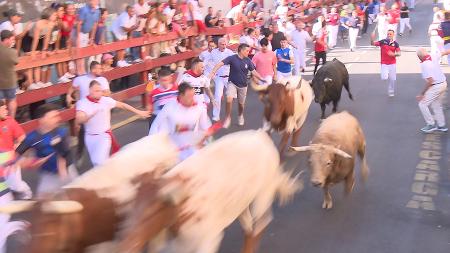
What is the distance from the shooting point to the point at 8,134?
656 cm

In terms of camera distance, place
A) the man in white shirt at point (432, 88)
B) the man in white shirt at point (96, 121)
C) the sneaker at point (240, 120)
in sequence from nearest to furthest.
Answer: the man in white shirt at point (96, 121), the man in white shirt at point (432, 88), the sneaker at point (240, 120)

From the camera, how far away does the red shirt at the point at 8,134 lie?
639 cm

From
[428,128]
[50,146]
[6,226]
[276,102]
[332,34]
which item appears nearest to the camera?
[6,226]

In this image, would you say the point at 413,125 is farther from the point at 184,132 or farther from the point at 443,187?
the point at 184,132

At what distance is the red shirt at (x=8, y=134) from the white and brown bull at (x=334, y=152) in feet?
10.7

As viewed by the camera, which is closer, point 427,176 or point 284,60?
point 427,176

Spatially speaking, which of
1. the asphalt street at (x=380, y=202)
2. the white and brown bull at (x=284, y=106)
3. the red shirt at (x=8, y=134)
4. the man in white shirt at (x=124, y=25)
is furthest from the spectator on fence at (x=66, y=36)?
the red shirt at (x=8, y=134)

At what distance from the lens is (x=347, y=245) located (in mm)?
6547

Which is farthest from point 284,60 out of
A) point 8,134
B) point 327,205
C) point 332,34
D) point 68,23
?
point 332,34

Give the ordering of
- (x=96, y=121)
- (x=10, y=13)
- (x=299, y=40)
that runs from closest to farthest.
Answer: (x=96, y=121) < (x=10, y=13) < (x=299, y=40)

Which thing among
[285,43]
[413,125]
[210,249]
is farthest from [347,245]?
[285,43]

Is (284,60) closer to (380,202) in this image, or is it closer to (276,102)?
(276,102)

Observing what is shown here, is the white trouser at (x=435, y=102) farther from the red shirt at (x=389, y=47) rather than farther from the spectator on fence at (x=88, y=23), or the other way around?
the spectator on fence at (x=88, y=23)

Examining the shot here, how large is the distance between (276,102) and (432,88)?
11.4ft
